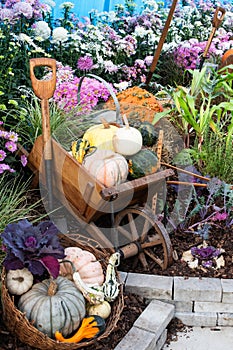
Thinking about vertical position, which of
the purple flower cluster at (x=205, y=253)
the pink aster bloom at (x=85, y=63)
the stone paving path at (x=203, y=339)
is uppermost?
the pink aster bloom at (x=85, y=63)

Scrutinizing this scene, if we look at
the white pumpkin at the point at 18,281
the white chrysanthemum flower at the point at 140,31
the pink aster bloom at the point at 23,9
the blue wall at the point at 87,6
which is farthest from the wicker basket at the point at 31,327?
the blue wall at the point at 87,6

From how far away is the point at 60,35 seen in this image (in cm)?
473

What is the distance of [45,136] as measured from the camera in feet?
9.98

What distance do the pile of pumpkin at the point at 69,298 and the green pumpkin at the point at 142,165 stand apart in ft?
1.70

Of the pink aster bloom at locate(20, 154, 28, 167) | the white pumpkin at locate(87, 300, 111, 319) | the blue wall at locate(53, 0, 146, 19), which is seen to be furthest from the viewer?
the blue wall at locate(53, 0, 146, 19)

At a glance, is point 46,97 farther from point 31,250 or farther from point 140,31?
point 140,31

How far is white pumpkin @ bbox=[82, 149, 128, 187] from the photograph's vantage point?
2.87 m

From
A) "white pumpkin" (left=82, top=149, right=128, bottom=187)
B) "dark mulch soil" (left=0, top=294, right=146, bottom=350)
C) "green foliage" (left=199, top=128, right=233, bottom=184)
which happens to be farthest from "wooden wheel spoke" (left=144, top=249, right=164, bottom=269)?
"green foliage" (left=199, top=128, right=233, bottom=184)

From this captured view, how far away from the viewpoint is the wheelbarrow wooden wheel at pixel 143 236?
3061 millimetres

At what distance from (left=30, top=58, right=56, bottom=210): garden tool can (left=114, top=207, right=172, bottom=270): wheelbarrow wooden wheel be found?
0.46 meters

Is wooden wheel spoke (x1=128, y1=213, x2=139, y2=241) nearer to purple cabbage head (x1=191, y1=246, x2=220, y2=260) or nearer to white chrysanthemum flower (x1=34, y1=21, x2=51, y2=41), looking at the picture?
purple cabbage head (x1=191, y1=246, x2=220, y2=260)

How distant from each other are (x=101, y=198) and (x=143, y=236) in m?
0.48

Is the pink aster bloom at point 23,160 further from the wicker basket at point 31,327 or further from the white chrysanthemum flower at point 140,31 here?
the white chrysanthemum flower at point 140,31

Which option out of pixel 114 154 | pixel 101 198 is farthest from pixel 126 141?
pixel 101 198
